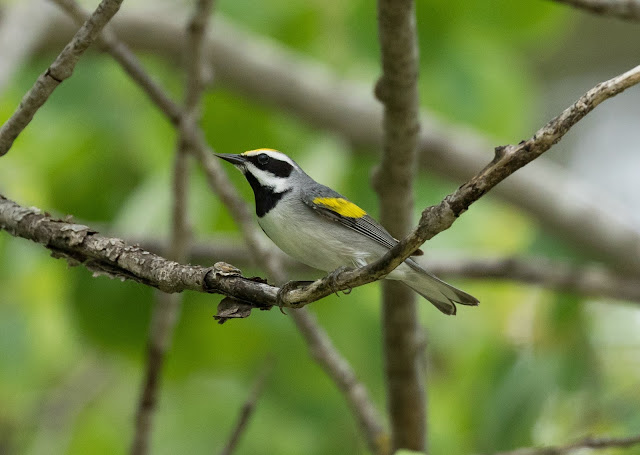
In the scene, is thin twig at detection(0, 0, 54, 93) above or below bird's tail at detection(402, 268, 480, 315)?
above

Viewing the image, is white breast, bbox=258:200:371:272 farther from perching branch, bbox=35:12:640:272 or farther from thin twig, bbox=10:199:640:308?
perching branch, bbox=35:12:640:272

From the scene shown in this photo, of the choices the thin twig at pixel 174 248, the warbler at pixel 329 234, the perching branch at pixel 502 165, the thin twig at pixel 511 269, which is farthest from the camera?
the thin twig at pixel 511 269

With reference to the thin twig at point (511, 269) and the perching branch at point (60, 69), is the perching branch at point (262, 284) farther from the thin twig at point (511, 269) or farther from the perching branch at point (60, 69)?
the thin twig at point (511, 269)

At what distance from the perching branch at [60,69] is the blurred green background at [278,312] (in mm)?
2555

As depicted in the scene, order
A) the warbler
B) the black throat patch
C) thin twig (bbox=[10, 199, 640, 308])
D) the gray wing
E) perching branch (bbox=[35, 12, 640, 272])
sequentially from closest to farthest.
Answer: thin twig (bbox=[10, 199, 640, 308]) < the warbler < the gray wing < the black throat patch < perching branch (bbox=[35, 12, 640, 272])

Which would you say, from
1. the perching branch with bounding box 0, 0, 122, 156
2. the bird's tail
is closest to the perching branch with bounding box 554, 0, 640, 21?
the bird's tail

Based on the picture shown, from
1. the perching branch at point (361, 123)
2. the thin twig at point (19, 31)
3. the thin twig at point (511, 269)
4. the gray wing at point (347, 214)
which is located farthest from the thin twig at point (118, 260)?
the perching branch at point (361, 123)

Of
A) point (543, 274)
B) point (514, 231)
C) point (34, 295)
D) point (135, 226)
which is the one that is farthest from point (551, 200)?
point (34, 295)

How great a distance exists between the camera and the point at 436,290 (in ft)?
11.2

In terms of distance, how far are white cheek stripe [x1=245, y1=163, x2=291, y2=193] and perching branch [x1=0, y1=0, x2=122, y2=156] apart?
4.83 ft

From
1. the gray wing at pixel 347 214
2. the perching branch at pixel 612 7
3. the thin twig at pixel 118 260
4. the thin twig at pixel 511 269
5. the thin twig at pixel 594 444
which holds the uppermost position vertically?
the perching branch at pixel 612 7

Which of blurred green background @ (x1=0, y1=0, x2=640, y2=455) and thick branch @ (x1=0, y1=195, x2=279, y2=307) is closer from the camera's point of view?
thick branch @ (x1=0, y1=195, x2=279, y2=307)

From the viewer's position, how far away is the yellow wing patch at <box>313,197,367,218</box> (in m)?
3.66

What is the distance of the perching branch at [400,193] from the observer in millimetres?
3295
